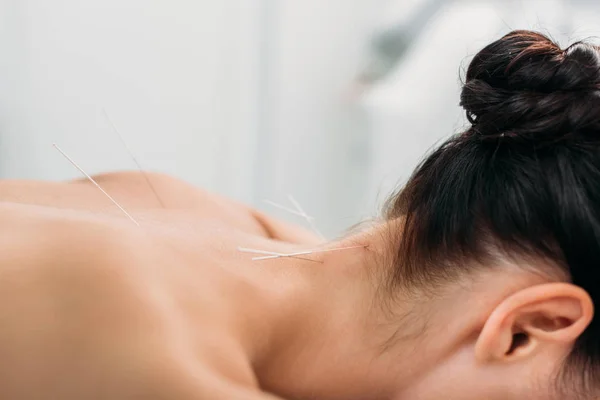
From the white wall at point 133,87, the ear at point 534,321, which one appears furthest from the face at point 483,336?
the white wall at point 133,87

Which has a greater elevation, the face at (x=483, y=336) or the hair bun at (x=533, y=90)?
the hair bun at (x=533, y=90)

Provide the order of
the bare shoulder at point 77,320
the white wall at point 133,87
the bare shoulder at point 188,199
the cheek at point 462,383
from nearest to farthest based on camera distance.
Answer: the bare shoulder at point 77,320 < the cheek at point 462,383 < the bare shoulder at point 188,199 < the white wall at point 133,87

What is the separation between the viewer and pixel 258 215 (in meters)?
1.08

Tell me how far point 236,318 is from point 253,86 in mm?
1176

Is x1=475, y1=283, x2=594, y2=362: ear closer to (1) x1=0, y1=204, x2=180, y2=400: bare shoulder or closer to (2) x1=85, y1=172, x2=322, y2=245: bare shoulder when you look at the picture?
(1) x1=0, y1=204, x2=180, y2=400: bare shoulder

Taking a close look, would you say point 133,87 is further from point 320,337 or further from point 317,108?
point 320,337

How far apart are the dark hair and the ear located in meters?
0.02

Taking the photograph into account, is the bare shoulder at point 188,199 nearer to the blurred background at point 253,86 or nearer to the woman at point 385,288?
the woman at point 385,288

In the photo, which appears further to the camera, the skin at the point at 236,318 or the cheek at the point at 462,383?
the cheek at the point at 462,383

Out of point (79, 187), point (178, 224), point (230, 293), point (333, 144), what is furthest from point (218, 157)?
A: point (230, 293)

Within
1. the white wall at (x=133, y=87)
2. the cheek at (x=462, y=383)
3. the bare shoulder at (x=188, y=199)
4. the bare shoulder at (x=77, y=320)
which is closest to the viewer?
the bare shoulder at (x=77, y=320)

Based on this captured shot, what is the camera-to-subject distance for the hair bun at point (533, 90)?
2.22 feet

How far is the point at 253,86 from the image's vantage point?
5.88 feet

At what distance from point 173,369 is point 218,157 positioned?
121 centimetres
